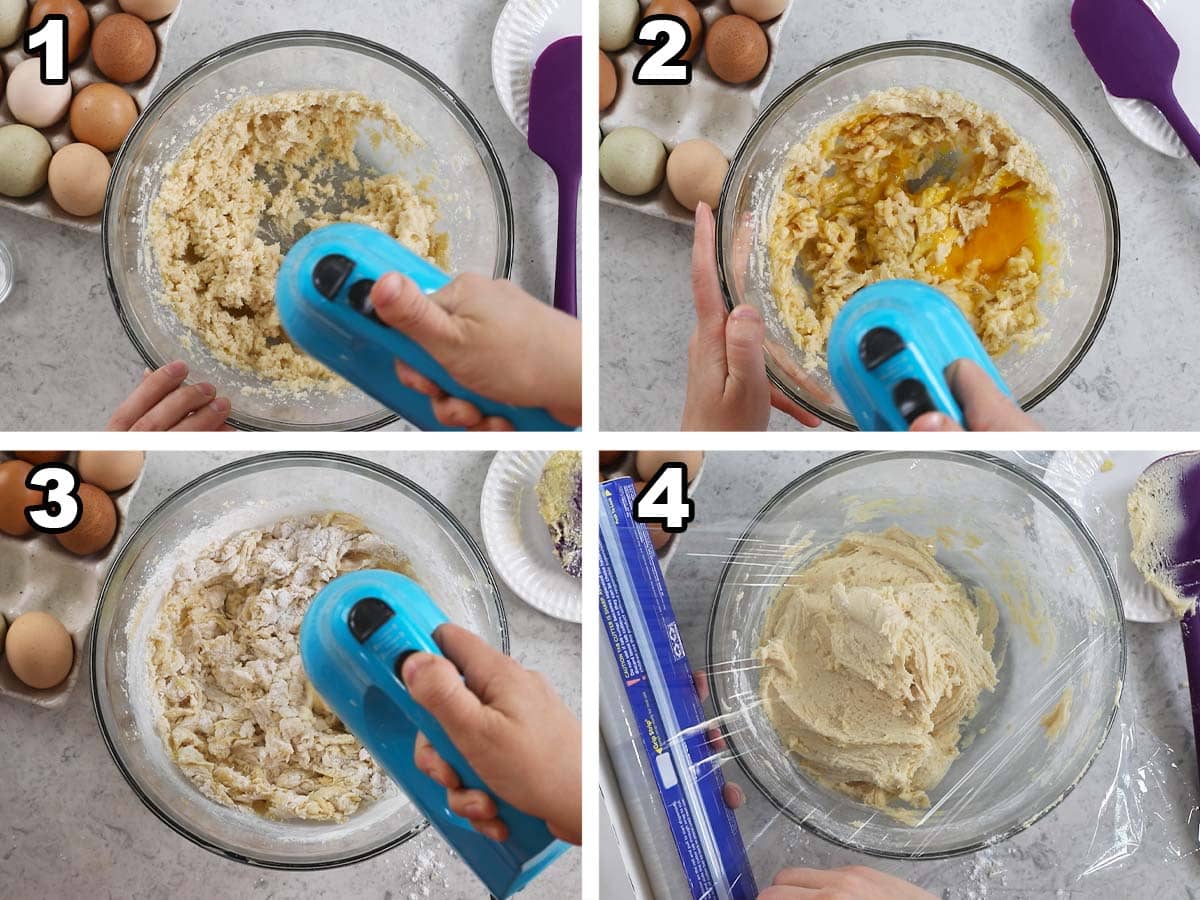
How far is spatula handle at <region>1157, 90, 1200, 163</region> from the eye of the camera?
809 millimetres

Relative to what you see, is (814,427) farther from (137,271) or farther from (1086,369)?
(137,271)

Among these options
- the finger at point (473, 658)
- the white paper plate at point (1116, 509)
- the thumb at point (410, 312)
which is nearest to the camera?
the thumb at point (410, 312)

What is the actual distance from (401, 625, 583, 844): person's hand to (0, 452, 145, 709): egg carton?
357 millimetres

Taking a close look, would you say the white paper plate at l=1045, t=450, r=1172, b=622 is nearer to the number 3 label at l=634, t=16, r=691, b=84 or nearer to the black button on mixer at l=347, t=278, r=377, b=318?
the number 3 label at l=634, t=16, r=691, b=84

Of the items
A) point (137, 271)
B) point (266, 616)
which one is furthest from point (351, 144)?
point (266, 616)

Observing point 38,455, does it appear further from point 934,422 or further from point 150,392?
point 934,422

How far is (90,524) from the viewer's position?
2.65 feet

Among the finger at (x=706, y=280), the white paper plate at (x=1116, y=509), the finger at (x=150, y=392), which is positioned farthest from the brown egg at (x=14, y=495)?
the white paper plate at (x=1116, y=509)

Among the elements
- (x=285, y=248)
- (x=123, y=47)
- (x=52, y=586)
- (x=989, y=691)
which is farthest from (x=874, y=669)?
(x=123, y=47)

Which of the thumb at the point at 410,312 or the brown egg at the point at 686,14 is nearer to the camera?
the thumb at the point at 410,312

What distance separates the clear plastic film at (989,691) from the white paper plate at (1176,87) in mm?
320

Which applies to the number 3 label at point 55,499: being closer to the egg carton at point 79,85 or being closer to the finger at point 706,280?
the egg carton at point 79,85

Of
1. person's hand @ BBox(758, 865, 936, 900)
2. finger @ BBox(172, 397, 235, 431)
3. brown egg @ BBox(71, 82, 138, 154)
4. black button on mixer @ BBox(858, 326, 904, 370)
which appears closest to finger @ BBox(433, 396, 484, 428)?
finger @ BBox(172, 397, 235, 431)

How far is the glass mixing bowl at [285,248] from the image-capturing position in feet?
2.48
